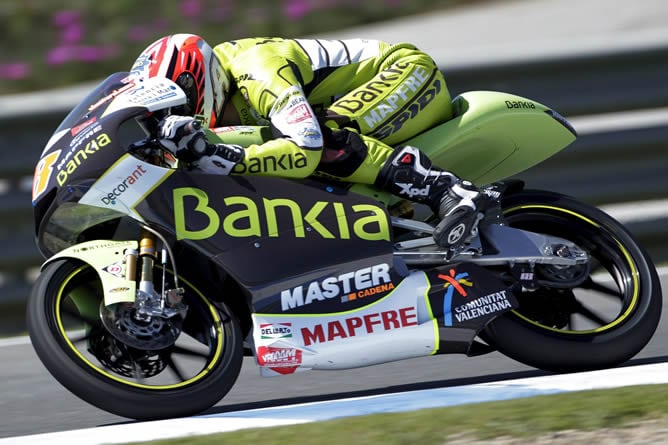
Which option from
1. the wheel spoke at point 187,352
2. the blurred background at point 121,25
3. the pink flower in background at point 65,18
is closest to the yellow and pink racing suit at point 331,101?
the wheel spoke at point 187,352

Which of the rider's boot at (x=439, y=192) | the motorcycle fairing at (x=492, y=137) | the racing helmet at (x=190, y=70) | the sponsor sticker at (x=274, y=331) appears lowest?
the sponsor sticker at (x=274, y=331)

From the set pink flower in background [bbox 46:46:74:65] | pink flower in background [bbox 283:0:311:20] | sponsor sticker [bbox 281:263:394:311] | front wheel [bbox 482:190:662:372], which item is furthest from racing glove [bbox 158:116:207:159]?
pink flower in background [bbox 283:0:311:20]

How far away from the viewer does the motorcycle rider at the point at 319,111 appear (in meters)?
4.59

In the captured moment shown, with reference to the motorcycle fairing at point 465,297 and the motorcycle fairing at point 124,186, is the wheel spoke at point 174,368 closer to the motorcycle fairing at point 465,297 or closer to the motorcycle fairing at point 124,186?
the motorcycle fairing at point 124,186

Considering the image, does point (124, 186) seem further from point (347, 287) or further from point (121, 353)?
point (347, 287)

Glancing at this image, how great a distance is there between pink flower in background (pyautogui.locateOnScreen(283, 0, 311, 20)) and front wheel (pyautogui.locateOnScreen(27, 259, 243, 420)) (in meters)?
10.2

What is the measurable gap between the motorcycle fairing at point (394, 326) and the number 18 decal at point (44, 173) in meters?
0.93

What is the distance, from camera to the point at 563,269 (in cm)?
495

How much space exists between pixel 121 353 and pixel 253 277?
569 millimetres

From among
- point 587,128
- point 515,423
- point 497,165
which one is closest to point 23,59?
point 587,128

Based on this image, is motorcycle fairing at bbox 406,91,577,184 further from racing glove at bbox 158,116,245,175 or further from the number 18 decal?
the number 18 decal

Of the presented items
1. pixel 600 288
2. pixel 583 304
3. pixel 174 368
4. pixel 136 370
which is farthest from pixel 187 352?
pixel 600 288

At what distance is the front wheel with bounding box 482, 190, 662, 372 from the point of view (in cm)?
470

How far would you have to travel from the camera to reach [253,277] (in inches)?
178
